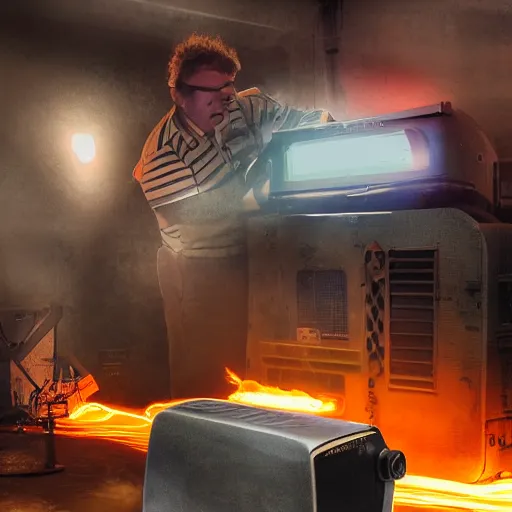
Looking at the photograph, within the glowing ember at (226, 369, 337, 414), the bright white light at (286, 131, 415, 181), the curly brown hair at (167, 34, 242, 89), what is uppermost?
the curly brown hair at (167, 34, 242, 89)

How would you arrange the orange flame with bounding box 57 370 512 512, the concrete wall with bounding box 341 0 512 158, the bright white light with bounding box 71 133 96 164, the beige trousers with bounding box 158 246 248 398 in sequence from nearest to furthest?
the orange flame with bounding box 57 370 512 512
the concrete wall with bounding box 341 0 512 158
the beige trousers with bounding box 158 246 248 398
the bright white light with bounding box 71 133 96 164

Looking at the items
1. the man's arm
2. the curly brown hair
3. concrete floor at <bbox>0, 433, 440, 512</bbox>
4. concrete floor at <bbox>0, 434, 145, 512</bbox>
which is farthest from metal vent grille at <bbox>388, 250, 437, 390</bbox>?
the curly brown hair

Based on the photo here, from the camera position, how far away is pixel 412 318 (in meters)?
2.70

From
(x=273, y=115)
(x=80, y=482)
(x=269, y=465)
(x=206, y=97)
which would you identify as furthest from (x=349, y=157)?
(x=80, y=482)

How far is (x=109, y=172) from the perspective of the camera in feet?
12.2

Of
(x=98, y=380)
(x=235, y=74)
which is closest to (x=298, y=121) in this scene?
(x=235, y=74)

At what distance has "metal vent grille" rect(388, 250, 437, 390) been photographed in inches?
105

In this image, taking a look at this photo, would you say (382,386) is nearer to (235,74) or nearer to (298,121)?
(298,121)

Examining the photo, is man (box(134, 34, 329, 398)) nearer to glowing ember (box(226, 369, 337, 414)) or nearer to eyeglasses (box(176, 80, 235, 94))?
eyeglasses (box(176, 80, 235, 94))

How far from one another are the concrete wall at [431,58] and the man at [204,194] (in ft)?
1.21

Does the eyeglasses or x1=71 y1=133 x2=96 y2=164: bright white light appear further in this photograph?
x1=71 y1=133 x2=96 y2=164: bright white light

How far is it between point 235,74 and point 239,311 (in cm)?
133

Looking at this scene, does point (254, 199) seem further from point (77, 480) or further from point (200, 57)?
point (77, 480)

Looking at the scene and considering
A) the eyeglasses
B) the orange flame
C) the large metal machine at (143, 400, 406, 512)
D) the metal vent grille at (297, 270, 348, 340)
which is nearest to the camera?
the large metal machine at (143, 400, 406, 512)
